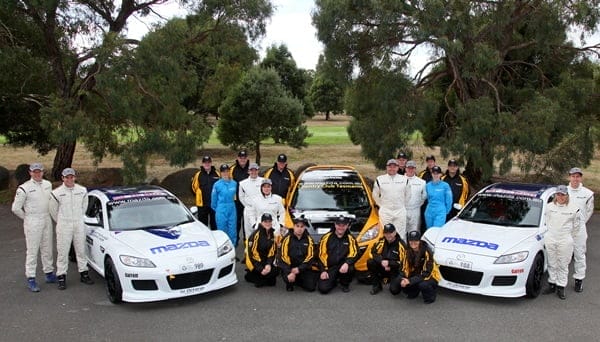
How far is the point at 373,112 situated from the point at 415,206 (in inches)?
237

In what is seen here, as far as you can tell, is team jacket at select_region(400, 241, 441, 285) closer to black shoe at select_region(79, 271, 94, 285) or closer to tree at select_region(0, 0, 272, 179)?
black shoe at select_region(79, 271, 94, 285)

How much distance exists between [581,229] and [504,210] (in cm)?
116

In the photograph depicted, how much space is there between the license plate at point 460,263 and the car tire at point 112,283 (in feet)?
14.1

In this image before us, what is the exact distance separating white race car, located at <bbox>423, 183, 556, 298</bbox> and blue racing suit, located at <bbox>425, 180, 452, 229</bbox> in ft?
1.66

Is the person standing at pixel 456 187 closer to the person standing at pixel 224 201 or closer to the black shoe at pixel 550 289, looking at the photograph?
the black shoe at pixel 550 289

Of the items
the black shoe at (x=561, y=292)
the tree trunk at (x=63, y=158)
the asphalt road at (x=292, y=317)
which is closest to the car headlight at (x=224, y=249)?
the asphalt road at (x=292, y=317)

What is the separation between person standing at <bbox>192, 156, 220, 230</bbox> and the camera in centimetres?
982

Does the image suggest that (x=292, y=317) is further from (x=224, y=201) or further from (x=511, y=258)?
(x=224, y=201)

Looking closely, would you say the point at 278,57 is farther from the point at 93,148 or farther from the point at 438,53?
the point at 438,53

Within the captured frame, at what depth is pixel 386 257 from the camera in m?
7.31

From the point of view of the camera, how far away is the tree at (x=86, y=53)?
42.9ft

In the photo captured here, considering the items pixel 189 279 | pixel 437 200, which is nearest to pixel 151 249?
pixel 189 279

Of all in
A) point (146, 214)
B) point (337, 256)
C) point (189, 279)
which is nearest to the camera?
point (189, 279)

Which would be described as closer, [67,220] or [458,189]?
[67,220]
